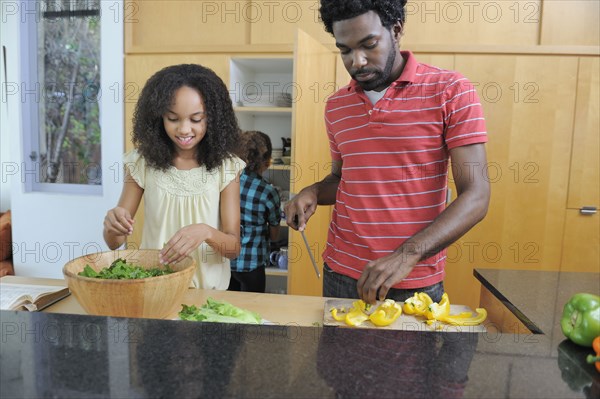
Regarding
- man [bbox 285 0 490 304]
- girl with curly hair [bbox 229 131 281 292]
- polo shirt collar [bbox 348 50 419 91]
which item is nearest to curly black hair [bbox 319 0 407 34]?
man [bbox 285 0 490 304]

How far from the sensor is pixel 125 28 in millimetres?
2691

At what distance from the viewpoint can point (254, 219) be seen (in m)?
2.27

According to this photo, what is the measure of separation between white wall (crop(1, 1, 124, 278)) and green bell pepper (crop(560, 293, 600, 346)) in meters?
2.49

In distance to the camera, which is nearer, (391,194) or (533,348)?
(533,348)

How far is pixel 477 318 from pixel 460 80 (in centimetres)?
57

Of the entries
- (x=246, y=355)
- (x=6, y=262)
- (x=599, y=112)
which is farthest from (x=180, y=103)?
(x=6, y=262)

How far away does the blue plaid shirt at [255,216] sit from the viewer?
2.20m

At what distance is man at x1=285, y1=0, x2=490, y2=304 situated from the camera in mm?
1141

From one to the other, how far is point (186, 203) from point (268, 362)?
3.11 ft

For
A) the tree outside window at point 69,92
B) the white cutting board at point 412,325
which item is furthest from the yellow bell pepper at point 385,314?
the tree outside window at point 69,92

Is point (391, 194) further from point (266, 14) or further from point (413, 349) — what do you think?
point (266, 14)

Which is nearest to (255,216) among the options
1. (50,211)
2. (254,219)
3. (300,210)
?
(254,219)

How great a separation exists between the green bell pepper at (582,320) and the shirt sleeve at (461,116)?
1.58ft

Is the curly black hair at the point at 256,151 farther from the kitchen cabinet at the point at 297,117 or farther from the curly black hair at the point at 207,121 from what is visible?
the curly black hair at the point at 207,121
